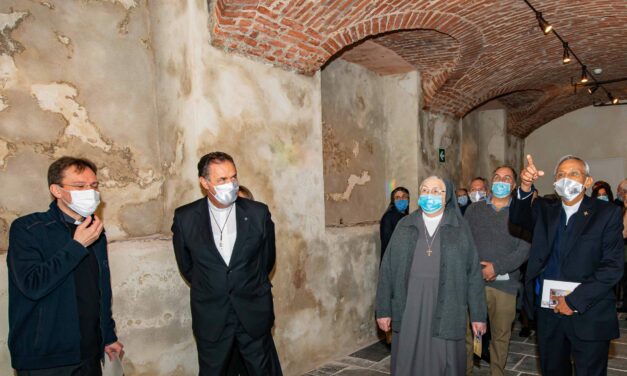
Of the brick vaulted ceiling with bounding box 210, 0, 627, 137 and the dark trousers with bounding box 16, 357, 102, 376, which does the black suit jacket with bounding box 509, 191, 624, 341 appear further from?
the dark trousers with bounding box 16, 357, 102, 376

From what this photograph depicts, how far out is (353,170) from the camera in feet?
21.6

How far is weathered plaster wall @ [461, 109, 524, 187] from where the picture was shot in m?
11.0

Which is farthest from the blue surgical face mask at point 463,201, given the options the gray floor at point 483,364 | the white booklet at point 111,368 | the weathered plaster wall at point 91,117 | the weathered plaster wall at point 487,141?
the white booklet at point 111,368

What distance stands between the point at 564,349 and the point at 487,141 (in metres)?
8.90

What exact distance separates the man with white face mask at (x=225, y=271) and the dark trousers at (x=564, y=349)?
5.55 feet

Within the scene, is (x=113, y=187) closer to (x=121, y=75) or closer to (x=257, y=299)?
(x=121, y=75)

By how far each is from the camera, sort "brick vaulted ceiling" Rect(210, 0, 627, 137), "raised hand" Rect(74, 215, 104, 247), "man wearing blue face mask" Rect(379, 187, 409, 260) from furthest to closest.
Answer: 1. "man wearing blue face mask" Rect(379, 187, 409, 260)
2. "brick vaulted ceiling" Rect(210, 0, 627, 137)
3. "raised hand" Rect(74, 215, 104, 247)

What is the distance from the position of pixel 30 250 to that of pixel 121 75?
1.98 meters

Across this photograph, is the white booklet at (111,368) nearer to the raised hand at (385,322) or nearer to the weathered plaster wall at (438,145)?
the raised hand at (385,322)

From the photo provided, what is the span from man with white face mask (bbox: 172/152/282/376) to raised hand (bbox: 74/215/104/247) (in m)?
0.63

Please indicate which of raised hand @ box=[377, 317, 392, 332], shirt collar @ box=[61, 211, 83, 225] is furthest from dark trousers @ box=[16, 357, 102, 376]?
raised hand @ box=[377, 317, 392, 332]

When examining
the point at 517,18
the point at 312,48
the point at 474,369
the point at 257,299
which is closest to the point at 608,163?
the point at 517,18

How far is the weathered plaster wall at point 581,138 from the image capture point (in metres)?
11.9

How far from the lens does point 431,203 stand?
320 cm
